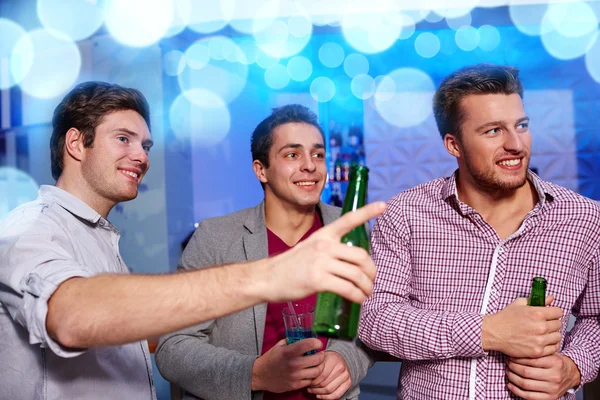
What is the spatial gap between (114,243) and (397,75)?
405 centimetres

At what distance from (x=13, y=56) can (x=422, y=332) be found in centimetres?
454

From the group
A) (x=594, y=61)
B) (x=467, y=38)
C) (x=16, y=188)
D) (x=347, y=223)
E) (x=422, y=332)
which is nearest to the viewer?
(x=347, y=223)

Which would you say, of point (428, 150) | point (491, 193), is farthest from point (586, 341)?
point (428, 150)

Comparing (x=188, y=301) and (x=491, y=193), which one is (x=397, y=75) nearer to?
(x=491, y=193)

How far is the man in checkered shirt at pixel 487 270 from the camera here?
4.50 ft

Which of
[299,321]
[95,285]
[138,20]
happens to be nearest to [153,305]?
[95,285]

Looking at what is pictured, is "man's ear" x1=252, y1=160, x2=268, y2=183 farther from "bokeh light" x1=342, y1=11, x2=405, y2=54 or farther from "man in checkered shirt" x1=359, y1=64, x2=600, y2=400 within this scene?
"bokeh light" x1=342, y1=11, x2=405, y2=54

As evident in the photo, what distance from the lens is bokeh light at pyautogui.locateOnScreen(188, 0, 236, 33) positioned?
180 inches

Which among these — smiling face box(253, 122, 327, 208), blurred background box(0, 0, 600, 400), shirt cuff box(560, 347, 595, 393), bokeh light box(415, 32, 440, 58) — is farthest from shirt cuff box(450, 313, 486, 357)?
bokeh light box(415, 32, 440, 58)

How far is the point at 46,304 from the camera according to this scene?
876mm

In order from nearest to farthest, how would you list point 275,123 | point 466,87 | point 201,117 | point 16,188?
point 466,87 → point 275,123 → point 16,188 → point 201,117

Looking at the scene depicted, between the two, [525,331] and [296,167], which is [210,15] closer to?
[296,167]

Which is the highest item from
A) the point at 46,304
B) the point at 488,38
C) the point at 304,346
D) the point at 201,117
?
the point at 488,38

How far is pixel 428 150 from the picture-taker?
5086 mm
